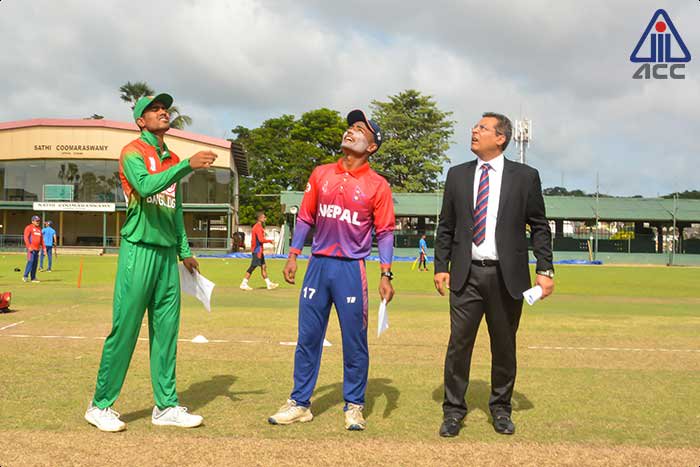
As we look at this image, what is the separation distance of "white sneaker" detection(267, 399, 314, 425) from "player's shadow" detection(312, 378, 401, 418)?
0.90ft

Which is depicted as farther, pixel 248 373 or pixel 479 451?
pixel 248 373

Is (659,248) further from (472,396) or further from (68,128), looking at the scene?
(472,396)

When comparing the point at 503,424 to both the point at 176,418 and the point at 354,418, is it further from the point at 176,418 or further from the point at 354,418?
the point at 176,418

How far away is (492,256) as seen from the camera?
4973 mm

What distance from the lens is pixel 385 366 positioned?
7340 millimetres

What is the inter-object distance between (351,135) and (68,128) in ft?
187

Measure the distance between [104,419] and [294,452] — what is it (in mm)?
1444

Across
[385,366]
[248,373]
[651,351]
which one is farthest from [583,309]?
[248,373]

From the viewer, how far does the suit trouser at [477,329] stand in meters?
4.96

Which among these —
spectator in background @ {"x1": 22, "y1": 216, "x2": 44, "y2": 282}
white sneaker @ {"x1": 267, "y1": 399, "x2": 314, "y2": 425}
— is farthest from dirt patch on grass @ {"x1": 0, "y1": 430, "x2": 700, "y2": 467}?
spectator in background @ {"x1": 22, "y1": 216, "x2": 44, "y2": 282}

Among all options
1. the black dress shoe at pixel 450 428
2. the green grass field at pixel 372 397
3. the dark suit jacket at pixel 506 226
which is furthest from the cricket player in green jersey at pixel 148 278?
the dark suit jacket at pixel 506 226

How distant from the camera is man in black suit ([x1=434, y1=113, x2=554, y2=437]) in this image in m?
4.95

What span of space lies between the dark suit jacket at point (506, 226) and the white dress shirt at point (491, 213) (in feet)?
0.12

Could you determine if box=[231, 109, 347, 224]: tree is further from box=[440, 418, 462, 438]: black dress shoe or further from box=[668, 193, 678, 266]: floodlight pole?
box=[440, 418, 462, 438]: black dress shoe
